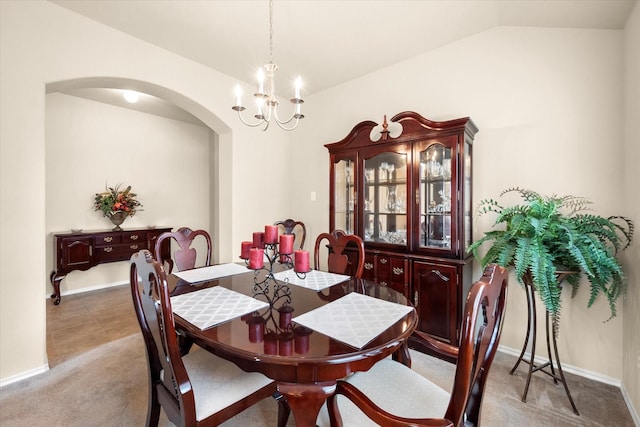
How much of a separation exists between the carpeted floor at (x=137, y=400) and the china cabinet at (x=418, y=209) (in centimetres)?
47

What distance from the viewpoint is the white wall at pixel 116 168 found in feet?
12.2

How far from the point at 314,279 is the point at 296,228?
7.04 feet

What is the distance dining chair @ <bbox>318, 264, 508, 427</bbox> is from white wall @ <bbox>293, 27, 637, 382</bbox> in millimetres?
1638

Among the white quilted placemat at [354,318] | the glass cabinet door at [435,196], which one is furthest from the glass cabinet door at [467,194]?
the white quilted placemat at [354,318]

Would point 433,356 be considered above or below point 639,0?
below

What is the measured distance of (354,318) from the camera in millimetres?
1192

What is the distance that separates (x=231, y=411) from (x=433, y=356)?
175 cm

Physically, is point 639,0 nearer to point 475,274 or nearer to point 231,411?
point 475,274

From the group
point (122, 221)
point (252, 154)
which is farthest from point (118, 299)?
point (252, 154)

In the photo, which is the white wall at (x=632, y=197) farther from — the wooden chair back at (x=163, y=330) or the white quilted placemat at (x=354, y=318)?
the wooden chair back at (x=163, y=330)

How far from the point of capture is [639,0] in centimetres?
165

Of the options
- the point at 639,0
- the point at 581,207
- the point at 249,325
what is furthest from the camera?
the point at 581,207

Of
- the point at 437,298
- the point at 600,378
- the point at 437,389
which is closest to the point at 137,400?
the point at 437,389

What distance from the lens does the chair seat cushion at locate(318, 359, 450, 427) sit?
103cm
